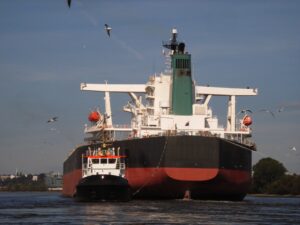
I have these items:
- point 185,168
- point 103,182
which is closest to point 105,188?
point 103,182

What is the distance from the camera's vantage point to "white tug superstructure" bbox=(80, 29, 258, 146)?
6550 cm

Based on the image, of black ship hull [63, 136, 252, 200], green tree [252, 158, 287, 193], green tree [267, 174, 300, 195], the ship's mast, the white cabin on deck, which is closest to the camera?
black ship hull [63, 136, 252, 200]

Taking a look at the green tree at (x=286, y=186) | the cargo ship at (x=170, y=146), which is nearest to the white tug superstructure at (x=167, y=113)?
the cargo ship at (x=170, y=146)

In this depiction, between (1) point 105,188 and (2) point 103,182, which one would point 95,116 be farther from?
(2) point 103,182

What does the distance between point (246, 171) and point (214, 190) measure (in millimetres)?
6002

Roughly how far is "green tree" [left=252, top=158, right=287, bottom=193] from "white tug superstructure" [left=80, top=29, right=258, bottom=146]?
136 feet

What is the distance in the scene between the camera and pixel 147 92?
70.6 m

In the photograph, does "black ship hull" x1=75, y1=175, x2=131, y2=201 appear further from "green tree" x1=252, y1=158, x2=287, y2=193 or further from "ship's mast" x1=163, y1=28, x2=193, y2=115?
"green tree" x1=252, y1=158, x2=287, y2=193

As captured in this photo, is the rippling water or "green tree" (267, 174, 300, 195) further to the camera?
"green tree" (267, 174, 300, 195)

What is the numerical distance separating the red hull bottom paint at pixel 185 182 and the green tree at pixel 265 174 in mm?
50673

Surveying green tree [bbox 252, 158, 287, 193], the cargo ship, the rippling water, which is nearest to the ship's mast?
the cargo ship

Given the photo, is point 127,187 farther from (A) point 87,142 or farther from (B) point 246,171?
(A) point 87,142

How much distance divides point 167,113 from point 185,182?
34.2 feet

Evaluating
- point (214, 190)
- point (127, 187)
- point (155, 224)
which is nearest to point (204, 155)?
point (214, 190)
